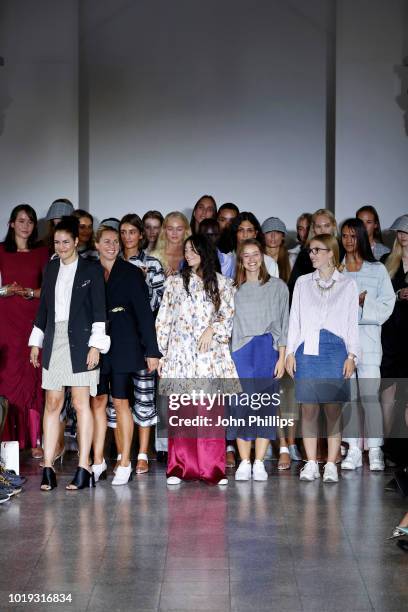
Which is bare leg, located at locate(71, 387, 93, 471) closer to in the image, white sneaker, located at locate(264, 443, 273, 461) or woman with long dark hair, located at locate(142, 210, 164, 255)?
white sneaker, located at locate(264, 443, 273, 461)

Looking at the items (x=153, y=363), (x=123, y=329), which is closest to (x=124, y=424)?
(x=153, y=363)

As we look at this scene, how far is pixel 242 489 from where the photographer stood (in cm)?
581

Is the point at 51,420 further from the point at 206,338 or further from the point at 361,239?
the point at 361,239

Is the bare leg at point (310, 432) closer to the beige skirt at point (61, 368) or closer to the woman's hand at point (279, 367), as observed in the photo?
the woman's hand at point (279, 367)

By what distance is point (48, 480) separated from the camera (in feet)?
18.8

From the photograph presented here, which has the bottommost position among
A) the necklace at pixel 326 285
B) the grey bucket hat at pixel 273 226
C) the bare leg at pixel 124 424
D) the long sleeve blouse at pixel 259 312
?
the bare leg at pixel 124 424

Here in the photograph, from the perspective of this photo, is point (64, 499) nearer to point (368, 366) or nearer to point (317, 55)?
point (368, 366)

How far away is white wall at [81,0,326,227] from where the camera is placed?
28.6ft

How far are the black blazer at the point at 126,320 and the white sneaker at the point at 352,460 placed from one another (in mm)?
1366

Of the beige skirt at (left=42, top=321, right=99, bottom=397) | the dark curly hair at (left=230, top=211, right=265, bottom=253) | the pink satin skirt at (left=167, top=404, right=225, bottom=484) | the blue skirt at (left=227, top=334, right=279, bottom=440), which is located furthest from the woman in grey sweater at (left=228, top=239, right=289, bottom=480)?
the beige skirt at (left=42, top=321, right=99, bottom=397)

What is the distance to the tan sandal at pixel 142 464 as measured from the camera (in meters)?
6.24

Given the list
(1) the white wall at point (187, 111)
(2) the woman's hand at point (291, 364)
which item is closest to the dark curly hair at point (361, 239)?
(2) the woman's hand at point (291, 364)

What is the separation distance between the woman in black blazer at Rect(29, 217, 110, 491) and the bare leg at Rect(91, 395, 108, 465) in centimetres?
21

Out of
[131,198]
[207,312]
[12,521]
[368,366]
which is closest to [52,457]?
[12,521]
